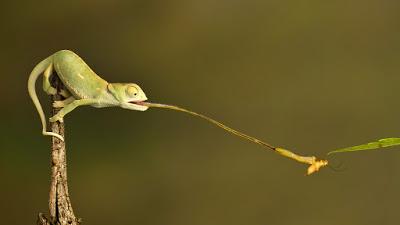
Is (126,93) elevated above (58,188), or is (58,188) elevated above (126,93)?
(126,93)

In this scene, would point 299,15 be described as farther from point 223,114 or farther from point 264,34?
point 223,114

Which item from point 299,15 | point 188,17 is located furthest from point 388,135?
point 188,17

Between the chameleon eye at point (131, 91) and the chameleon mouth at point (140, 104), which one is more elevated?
the chameleon eye at point (131, 91)

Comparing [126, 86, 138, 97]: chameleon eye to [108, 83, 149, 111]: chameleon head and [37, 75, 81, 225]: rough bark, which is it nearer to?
[108, 83, 149, 111]: chameleon head

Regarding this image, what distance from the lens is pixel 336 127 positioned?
2191 millimetres

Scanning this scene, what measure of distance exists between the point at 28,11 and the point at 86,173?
585 millimetres

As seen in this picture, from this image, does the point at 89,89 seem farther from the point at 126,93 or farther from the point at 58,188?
the point at 58,188

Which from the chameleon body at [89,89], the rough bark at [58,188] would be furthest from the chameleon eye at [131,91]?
the rough bark at [58,188]

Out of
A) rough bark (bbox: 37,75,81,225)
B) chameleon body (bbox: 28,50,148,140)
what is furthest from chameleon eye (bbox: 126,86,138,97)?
Answer: rough bark (bbox: 37,75,81,225)

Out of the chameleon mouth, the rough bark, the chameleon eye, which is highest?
the chameleon eye

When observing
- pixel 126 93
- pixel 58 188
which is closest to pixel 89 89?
pixel 126 93

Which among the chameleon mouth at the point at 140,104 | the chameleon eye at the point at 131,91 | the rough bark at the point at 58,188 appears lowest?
the rough bark at the point at 58,188

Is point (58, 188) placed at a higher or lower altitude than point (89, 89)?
lower

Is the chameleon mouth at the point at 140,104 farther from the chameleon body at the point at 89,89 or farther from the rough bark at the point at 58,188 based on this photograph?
the rough bark at the point at 58,188
